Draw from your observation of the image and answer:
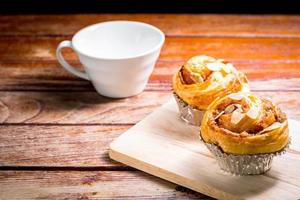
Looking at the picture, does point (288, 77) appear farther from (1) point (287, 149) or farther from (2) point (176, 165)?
(2) point (176, 165)

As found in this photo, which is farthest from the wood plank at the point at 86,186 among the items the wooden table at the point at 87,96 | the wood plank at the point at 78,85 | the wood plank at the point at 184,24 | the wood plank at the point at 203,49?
the wood plank at the point at 184,24

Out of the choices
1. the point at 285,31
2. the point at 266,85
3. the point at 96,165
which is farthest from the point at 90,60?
the point at 285,31

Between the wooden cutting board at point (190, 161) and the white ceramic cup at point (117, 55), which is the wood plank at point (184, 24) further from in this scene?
the wooden cutting board at point (190, 161)

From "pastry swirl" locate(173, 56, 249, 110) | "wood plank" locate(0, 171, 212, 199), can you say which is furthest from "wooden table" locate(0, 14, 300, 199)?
"pastry swirl" locate(173, 56, 249, 110)

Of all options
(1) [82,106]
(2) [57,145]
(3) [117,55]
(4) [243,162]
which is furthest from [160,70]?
(4) [243,162]

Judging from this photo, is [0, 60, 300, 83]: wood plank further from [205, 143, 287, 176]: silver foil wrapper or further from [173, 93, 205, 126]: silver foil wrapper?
[205, 143, 287, 176]: silver foil wrapper

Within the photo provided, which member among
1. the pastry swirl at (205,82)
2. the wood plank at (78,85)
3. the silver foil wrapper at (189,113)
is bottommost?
the wood plank at (78,85)

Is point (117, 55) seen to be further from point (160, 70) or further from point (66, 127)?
point (66, 127)
